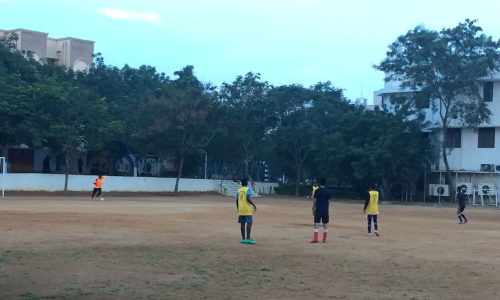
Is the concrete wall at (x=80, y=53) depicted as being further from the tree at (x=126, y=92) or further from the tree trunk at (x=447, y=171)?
the tree trunk at (x=447, y=171)

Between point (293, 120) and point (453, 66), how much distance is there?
49.5 ft

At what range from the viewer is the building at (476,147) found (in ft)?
184

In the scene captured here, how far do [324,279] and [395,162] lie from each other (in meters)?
43.9

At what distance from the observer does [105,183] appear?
5181 cm

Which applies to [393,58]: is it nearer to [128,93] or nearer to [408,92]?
[408,92]

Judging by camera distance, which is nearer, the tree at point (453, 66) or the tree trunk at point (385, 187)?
the tree at point (453, 66)

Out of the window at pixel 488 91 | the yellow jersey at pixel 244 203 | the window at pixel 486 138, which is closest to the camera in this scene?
the yellow jersey at pixel 244 203

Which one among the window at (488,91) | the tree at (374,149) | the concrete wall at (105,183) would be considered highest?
the window at (488,91)

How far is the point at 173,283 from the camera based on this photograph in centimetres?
1074

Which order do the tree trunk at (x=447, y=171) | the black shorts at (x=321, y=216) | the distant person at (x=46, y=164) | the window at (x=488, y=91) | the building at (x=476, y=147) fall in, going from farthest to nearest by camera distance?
the distant person at (x=46, y=164) < the window at (x=488, y=91) < the building at (x=476, y=147) < the tree trunk at (x=447, y=171) < the black shorts at (x=321, y=216)

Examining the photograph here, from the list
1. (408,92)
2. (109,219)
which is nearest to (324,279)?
(109,219)

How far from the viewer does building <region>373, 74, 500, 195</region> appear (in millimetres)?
56031

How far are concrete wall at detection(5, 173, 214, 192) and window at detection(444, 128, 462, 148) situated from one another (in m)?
22.4

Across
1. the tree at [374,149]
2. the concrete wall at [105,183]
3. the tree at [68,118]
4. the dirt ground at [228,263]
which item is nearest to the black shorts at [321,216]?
the dirt ground at [228,263]
